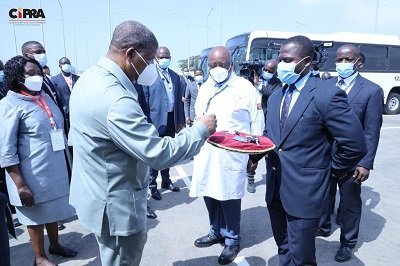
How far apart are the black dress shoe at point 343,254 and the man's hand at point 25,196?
2.89m

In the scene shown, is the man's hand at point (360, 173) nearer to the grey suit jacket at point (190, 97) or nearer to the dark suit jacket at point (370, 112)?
the dark suit jacket at point (370, 112)

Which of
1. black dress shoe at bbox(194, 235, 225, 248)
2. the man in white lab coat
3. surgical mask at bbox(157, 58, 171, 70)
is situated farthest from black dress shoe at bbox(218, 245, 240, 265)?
surgical mask at bbox(157, 58, 171, 70)

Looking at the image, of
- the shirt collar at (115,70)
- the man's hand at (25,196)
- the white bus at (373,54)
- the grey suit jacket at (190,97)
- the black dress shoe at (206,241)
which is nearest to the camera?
the shirt collar at (115,70)

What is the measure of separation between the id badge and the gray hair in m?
1.48

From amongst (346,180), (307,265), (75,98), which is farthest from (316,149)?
(75,98)

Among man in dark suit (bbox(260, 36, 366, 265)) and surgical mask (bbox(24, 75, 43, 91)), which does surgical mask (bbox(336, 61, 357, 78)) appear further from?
surgical mask (bbox(24, 75, 43, 91))

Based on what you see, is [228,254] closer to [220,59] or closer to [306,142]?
[306,142]

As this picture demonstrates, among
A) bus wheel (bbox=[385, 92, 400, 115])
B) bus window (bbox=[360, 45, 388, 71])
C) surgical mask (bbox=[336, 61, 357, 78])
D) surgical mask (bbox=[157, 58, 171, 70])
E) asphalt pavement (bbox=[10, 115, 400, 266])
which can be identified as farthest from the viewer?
bus wheel (bbox=[385, 92, 400, 115])

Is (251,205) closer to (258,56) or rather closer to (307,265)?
(307,265)

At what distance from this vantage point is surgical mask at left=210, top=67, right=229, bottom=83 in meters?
3.12

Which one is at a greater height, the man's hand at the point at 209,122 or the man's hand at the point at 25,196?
the man's hand at the point at 209,122

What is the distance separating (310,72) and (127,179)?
1486 mm

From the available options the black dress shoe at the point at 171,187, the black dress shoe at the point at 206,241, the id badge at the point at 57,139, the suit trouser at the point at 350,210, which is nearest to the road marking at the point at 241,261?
the black dress shoe at the point at 206,241

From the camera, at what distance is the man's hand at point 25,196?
8.59 feet
